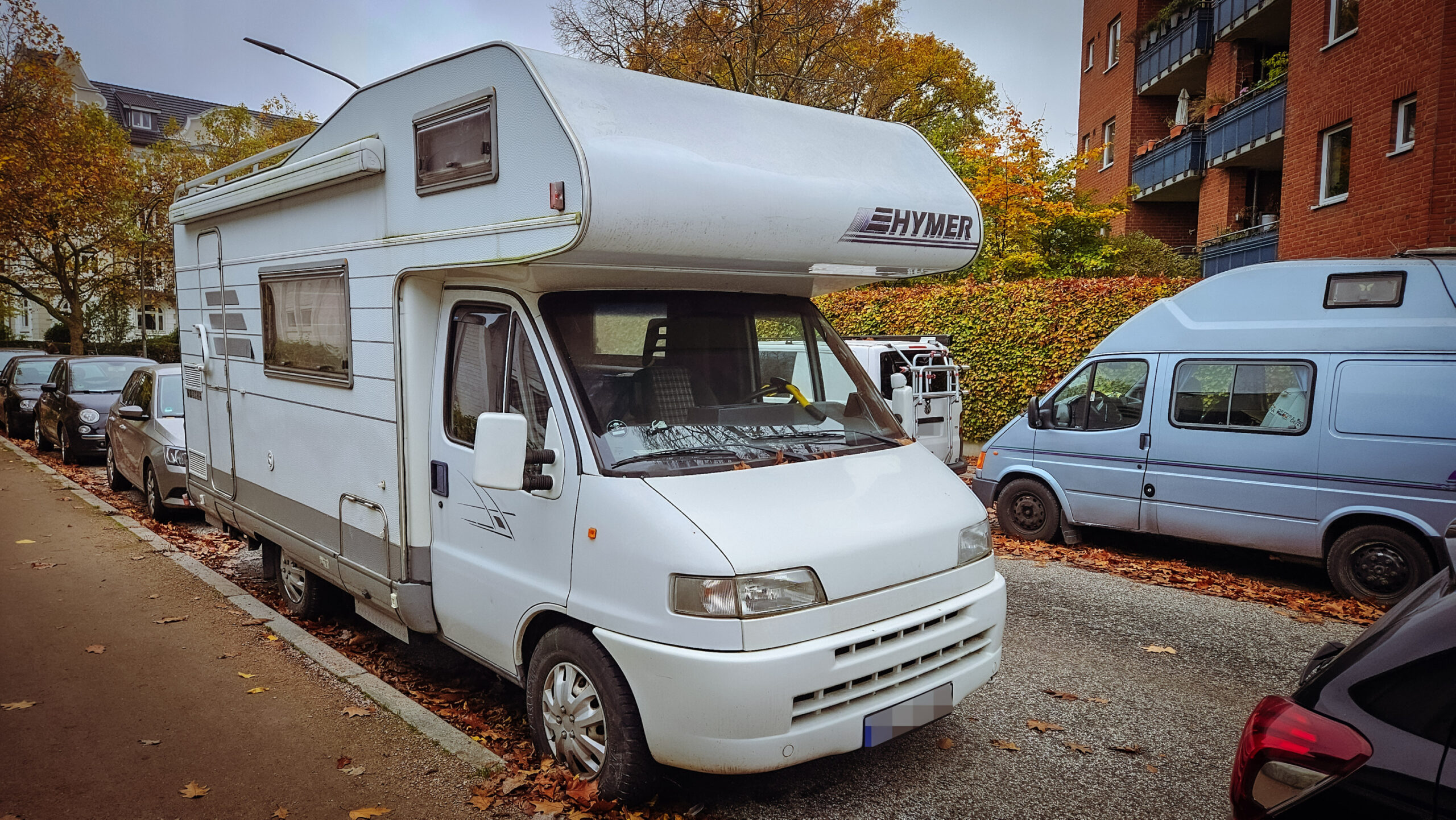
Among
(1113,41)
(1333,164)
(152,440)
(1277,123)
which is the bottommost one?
(152,440)

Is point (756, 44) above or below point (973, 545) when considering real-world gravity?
above

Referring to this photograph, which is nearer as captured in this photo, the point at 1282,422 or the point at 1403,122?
the point at 1282,422

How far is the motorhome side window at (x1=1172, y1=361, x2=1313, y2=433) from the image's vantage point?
7.55 m

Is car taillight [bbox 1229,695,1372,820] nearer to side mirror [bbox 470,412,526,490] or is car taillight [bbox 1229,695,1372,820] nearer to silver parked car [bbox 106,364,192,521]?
side mirror [bbox 470,412,526,490]

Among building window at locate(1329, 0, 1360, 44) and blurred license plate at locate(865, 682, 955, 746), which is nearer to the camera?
blurred license plate at locate(865, 682, 955, 746)

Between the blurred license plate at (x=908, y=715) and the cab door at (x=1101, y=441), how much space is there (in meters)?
5.21

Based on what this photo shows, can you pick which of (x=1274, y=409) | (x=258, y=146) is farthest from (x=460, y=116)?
(x=258, y=146)

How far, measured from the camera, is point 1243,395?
786cm

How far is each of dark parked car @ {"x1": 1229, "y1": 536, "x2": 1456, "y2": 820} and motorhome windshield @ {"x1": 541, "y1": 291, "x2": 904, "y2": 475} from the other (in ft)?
7.15

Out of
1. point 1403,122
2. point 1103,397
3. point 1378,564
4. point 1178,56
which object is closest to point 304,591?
point 1103,397

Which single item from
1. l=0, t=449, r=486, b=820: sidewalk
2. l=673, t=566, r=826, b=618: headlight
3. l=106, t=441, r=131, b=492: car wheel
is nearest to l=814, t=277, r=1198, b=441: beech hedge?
l=0, t=449, r=486, b=820: sidewalk

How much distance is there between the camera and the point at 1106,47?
30031mm

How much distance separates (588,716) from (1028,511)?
661cm

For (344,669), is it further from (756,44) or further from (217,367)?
(756,44)
